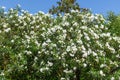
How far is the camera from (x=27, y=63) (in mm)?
24469

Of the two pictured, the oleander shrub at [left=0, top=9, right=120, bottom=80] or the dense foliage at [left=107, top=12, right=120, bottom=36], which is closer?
the oleander shrub at [left=0, top=9, right=120, bottom=80]

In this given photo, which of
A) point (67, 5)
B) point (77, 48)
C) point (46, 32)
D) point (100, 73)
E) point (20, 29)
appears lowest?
point (100, 73)

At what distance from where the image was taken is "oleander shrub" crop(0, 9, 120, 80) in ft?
75.0

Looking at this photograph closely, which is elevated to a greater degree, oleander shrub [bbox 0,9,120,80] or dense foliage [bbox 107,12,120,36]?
dense foliage [bbox 107,12,120,36]

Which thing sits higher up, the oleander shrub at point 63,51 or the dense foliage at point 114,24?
the dense foliage at point 114,24

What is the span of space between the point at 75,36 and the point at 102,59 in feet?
7.78

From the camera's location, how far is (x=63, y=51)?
23109 mm

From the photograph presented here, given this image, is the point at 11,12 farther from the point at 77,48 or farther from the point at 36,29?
the point at 77,48

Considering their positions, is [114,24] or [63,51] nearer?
[63,51]

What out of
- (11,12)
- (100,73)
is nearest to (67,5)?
(11,12)

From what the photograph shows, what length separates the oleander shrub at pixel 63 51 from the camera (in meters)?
22.9

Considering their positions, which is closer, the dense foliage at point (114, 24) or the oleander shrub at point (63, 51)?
the oleander shrub at point (63, 51)

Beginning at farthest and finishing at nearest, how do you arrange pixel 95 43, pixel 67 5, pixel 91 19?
pixel 67 5 → pixel 91 19 → pixel 95 43

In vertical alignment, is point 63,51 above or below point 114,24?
below
